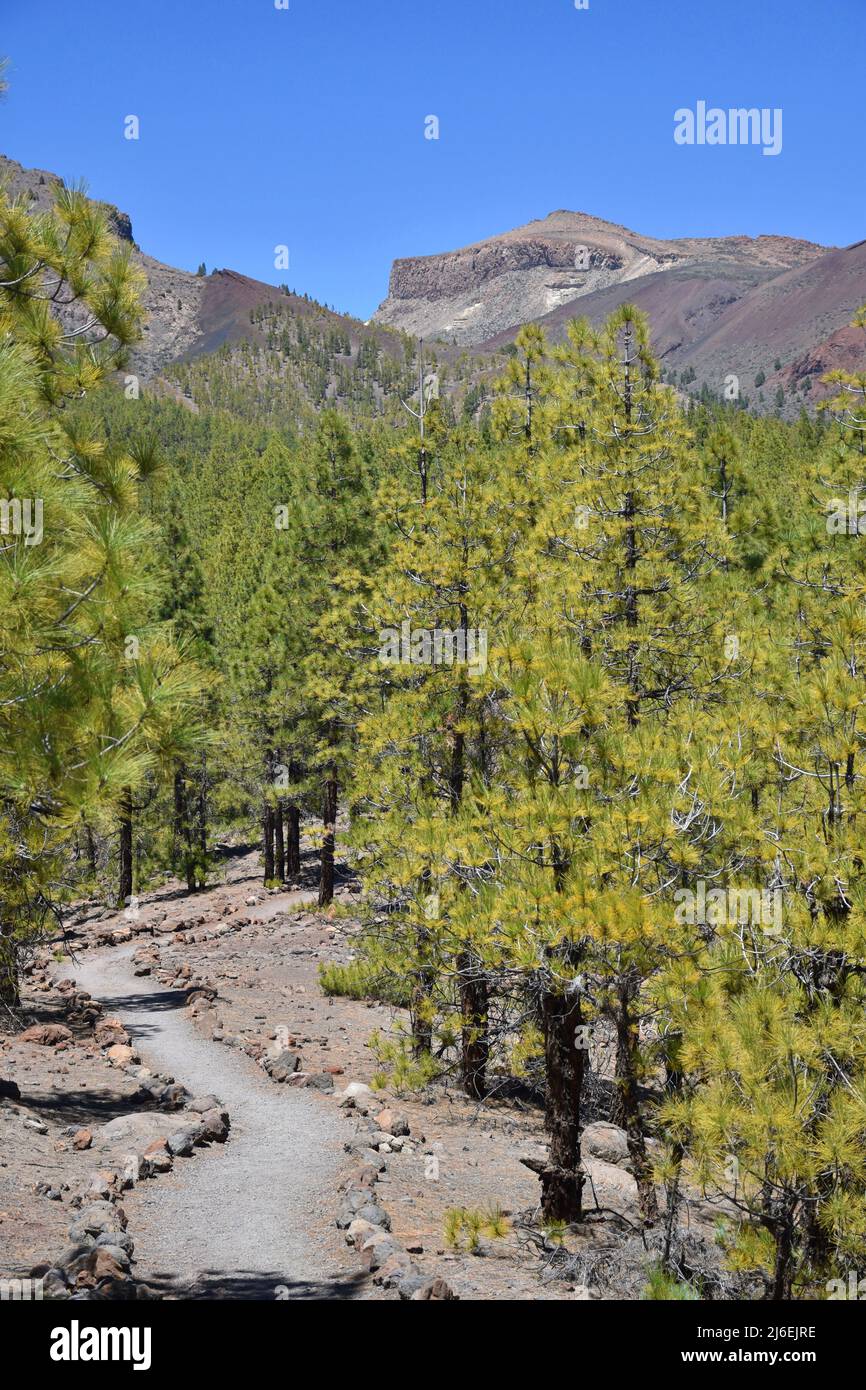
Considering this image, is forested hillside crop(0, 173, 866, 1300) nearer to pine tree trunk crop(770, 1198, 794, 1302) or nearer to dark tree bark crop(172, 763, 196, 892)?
pine tree trunk crop(770, 1198, 794, 1302)

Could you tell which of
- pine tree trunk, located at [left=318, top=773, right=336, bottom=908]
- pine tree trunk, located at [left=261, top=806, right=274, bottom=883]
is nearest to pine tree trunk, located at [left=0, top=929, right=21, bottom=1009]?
pine tree trunk, located at [left=318, top=773, right=336, bottom=908]

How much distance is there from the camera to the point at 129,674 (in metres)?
5.34

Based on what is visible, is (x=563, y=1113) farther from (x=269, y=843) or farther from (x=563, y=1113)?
(x=269, y=843)

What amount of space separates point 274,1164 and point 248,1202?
100 centimetres

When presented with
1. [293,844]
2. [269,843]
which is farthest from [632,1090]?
[269,843]

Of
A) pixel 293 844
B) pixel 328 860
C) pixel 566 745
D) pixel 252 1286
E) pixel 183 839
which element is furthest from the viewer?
pixel 183 839

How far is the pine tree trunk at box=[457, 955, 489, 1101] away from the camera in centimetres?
1016

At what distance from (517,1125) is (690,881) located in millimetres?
5855

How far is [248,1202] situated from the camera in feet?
28.1

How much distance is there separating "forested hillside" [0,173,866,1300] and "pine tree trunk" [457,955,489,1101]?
45 millimetres

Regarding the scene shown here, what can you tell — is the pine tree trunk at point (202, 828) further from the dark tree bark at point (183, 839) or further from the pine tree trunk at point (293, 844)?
the pine tree trunk at point (293, 844)

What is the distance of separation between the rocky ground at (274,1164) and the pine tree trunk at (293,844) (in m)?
11.2
